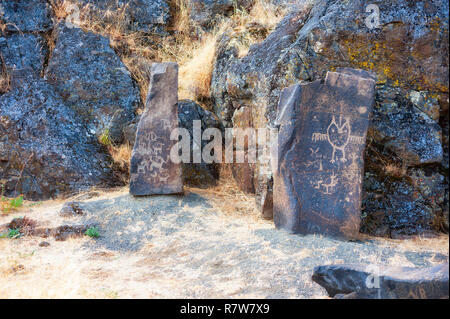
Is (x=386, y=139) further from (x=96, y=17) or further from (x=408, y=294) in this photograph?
(x=96, y=17)

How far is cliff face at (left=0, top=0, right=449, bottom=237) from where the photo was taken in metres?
4.36

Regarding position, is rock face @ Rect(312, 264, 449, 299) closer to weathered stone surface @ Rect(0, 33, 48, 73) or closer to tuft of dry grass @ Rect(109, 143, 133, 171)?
tuft of dry grass @ Rect(109, 143, 133, 171)

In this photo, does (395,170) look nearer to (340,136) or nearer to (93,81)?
(340,136)

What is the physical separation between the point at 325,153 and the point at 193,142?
2702 mm

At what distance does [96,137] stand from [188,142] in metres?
1.56

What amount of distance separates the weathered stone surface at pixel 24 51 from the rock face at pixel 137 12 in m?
1.30

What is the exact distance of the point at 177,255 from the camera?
3.86 meters

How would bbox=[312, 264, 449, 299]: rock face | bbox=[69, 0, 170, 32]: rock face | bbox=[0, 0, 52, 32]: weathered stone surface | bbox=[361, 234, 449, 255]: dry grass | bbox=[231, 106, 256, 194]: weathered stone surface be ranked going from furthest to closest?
bbox=[69, 0, 170, 32]: rock face
bbox=[0, 0, 52, 32]: weathered stone surface
bbox=[231, 106, 256, 194]: weathered stone surface
bbox=[361, 234, 449, 255]: dry grass
bbox=[312, 264, 449, 299]: rock face

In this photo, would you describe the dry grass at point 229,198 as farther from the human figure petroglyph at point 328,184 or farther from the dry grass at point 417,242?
the dry grass at point 417,242

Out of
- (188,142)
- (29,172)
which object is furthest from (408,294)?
(29,172)

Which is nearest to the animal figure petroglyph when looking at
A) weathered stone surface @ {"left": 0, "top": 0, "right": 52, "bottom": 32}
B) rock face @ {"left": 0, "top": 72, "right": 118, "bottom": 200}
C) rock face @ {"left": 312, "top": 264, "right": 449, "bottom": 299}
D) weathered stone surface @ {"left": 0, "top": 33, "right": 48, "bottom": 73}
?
rock face @ {"left": 312, "top": 264, "right": 449, "bottom": 299}

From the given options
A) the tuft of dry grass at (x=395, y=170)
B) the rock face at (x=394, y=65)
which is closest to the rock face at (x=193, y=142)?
the rock face at (x=394, y=65)

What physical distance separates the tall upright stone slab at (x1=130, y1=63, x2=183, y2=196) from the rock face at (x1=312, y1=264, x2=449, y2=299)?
9.91 ft

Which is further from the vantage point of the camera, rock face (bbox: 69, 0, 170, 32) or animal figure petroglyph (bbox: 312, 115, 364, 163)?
rock face (bbox: 69, 0, 170, 32)
